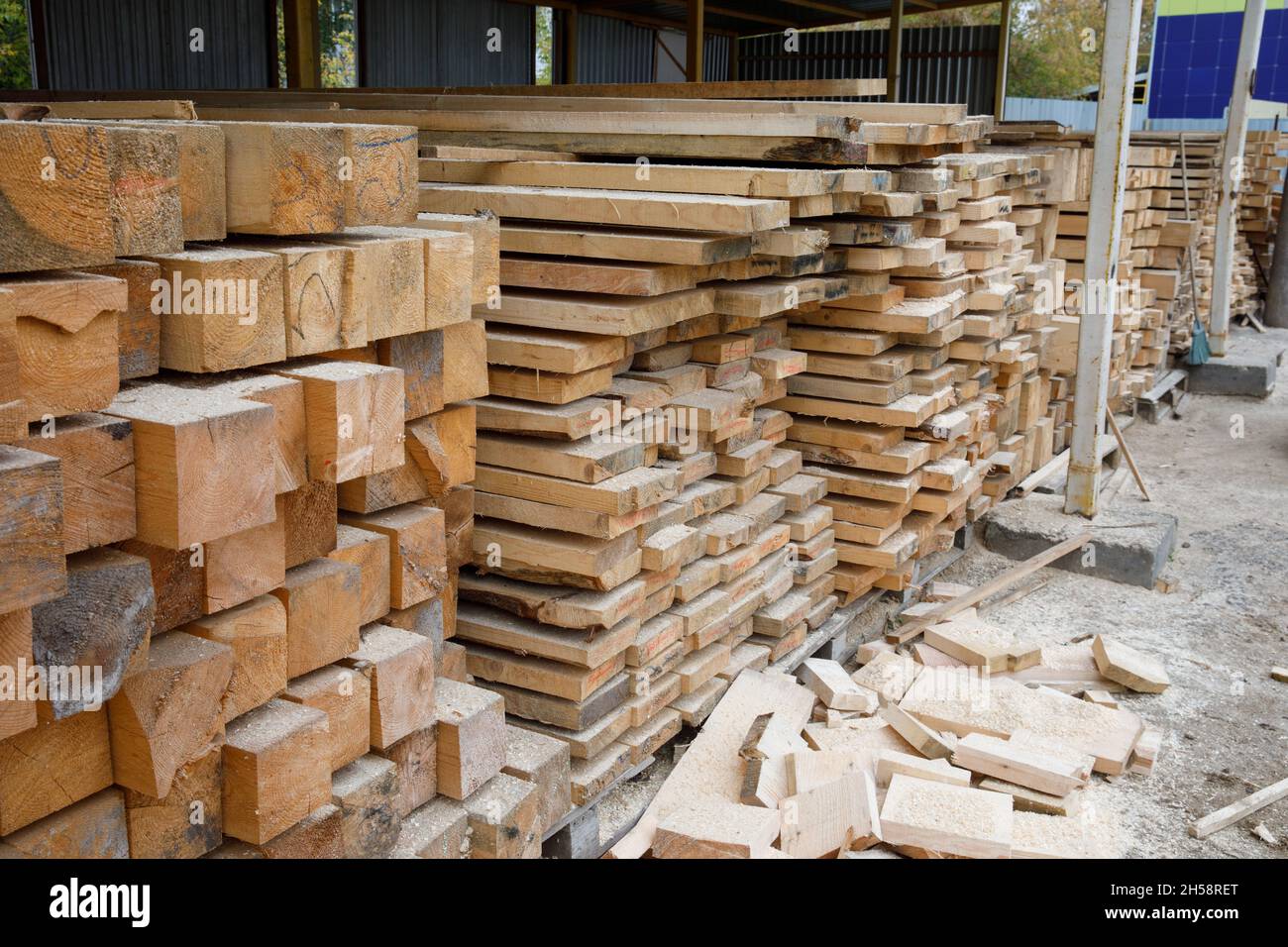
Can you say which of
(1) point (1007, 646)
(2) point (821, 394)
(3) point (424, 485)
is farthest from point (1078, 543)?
(3) point (424, 485)

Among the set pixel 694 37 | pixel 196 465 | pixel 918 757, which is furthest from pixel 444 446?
pixel 694 37

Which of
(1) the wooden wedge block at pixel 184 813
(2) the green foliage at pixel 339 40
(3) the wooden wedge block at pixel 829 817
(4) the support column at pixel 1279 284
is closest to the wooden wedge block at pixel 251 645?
(1) the wooden wedge block at pixel 184 813

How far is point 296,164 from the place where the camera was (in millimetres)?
2766

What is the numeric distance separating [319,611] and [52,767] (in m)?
0.69

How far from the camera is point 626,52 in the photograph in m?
18.2

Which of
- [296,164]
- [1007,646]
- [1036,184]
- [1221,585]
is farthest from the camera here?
[1036,184]

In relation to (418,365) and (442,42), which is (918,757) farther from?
(442,42)

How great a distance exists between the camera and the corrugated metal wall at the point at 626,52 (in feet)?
56.1

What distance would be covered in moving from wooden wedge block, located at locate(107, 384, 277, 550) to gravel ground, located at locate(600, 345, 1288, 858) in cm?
239

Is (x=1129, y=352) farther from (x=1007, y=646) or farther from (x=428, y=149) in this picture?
(x=428, y=149)

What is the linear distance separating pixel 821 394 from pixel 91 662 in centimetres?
455

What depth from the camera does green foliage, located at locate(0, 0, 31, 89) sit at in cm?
1045

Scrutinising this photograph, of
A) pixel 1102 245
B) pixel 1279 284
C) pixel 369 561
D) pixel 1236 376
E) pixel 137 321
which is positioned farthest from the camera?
pixel 1279 284

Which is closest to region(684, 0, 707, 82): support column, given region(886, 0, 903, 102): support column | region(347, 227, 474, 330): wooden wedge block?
region(886, 0, 903, 102): support column
